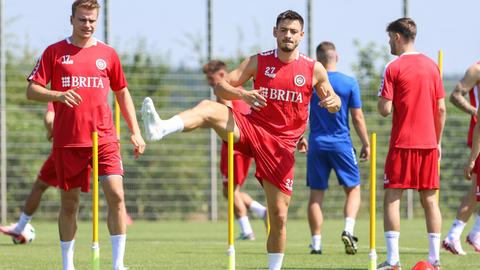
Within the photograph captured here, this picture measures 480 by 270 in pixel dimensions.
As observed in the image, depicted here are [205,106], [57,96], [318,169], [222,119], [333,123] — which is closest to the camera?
[205,106]

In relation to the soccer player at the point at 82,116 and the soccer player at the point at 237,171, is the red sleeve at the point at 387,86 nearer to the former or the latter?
the soccer player at the point at 82,116

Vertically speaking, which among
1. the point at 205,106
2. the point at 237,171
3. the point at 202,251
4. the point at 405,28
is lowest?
the point at 202,251

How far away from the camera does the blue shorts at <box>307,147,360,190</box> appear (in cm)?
1352

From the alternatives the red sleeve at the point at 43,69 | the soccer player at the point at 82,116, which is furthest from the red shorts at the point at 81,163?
the red sleeve at the point at 43,69

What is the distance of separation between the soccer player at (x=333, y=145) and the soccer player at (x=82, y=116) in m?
3.92

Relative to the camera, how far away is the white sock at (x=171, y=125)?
8453 millimetres

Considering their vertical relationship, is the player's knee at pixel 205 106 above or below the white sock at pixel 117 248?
above

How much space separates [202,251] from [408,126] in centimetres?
387

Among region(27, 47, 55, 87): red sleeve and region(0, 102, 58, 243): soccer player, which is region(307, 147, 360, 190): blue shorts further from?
region(27, 47, 55, 87): red sleeve

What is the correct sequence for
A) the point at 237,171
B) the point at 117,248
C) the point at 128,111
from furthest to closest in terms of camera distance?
the point at 237,171
the point at 128,111
the point at 117,248

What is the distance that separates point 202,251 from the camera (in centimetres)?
1360

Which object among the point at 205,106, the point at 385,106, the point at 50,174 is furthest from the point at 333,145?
the point at 205,106

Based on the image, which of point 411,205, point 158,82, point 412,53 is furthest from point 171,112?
point 412,53

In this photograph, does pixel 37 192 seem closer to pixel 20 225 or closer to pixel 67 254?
pixel 20 225
